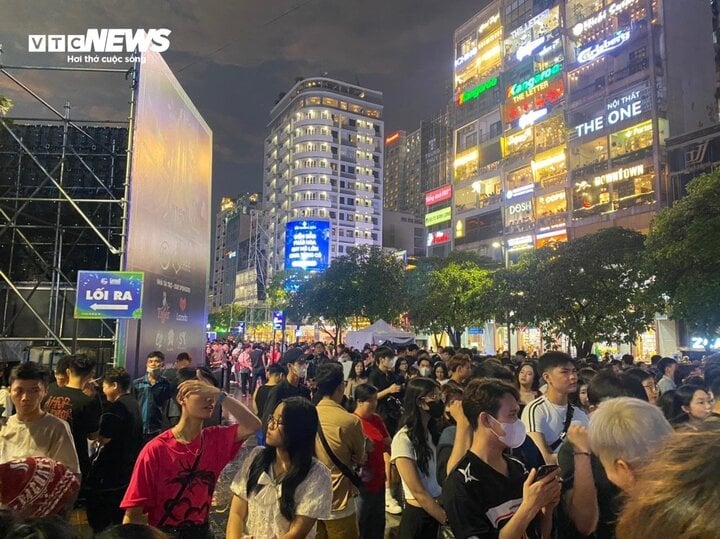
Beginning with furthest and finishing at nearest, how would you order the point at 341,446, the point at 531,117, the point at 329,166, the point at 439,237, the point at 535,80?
the point at 329,166, the point at 439,237, the point at 535,80, the point at 531,117, the point at 341,446

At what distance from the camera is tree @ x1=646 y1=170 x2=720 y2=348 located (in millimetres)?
16312

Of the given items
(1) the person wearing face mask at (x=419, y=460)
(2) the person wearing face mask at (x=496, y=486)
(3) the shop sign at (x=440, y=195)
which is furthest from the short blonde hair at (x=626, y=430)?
(3) the shop sign at (x=440, y=195)

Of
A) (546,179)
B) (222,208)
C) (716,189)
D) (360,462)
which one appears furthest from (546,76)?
(222,208)

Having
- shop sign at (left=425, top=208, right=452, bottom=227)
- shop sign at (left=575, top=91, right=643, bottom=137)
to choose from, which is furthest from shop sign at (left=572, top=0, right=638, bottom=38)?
shop sign at (left=425, top=208, right=452, bottom=227)

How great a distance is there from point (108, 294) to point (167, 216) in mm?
4605

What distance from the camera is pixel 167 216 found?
14.0 m

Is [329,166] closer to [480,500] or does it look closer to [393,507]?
[393,507]

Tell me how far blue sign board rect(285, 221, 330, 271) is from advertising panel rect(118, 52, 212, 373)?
2724cm

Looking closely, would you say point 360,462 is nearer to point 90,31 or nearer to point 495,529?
point 495,529

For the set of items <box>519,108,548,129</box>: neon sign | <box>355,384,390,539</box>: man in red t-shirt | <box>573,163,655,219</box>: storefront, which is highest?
<box>519,108,548,129</box>: neon sign

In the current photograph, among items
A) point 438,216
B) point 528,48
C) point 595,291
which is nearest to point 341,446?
point 595,291

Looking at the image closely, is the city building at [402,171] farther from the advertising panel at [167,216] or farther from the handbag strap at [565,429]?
the handbag strap at [565,429]

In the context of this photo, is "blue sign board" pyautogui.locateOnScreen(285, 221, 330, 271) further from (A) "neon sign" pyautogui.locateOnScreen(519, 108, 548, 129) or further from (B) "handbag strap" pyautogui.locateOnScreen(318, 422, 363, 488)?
(B) "handbag strap" pyautogui.locateOnScreen(318, 422, 363, 488)

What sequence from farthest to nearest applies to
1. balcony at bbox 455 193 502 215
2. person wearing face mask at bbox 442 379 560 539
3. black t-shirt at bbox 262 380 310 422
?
balcony at bbox 455 193 502 215, black t-shirt at bbox 262 380 310 422, person wearing face mask at bbox 442 379 560 539
